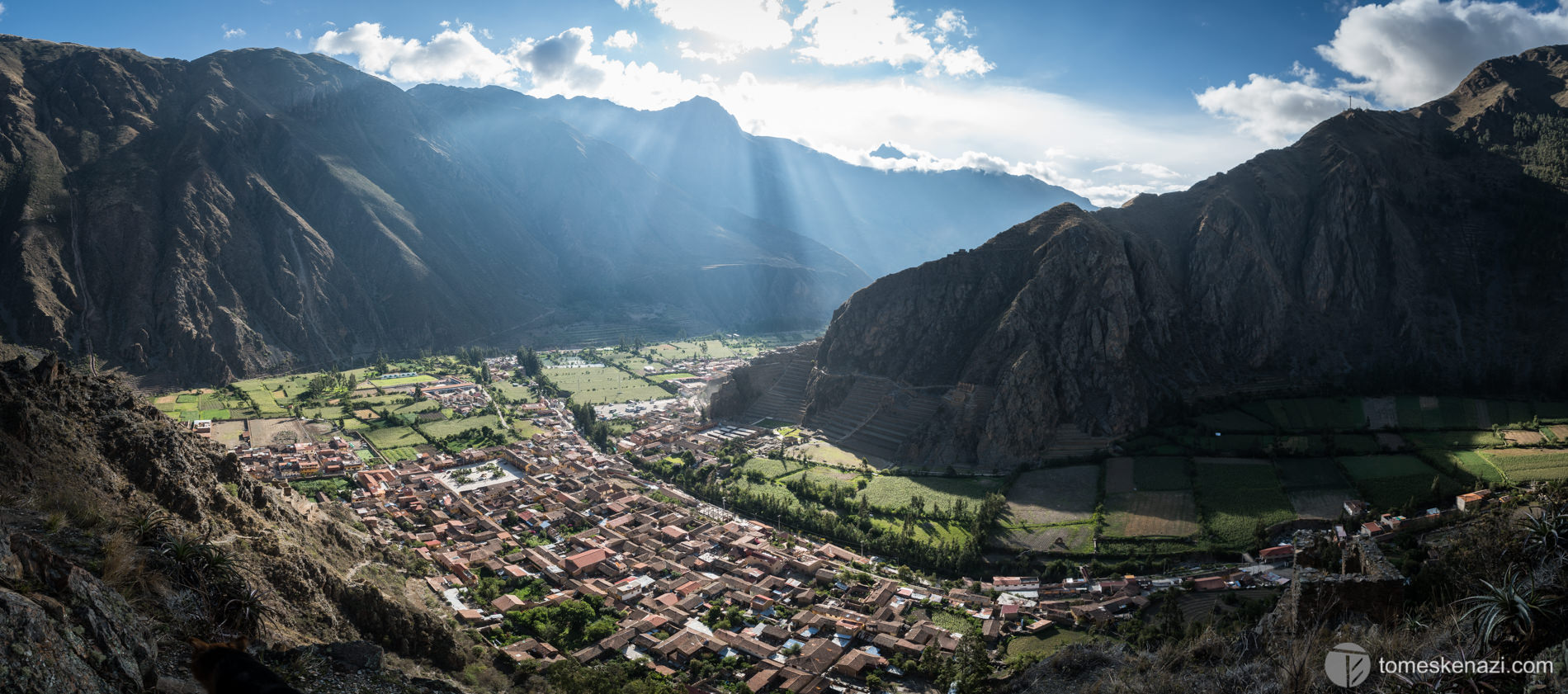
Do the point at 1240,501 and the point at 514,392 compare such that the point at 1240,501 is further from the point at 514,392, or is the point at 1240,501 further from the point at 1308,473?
the point at 514,392

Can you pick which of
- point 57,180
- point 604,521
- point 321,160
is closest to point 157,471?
point 604,521

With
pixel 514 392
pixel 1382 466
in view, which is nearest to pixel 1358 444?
pixel 1382 466

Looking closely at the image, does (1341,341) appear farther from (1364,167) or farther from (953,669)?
(953,669)

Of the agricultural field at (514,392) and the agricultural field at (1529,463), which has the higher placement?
the agricultural field at (514,392)

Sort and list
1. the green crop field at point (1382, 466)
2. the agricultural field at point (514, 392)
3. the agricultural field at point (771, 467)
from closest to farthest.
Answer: the green crop field at point (1382, 466) → the agricultural field at point (771, 467) → the agricultural field at point (514, 392)

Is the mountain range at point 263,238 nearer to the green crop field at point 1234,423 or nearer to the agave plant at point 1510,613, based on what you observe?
the agave plant at point 1510,613

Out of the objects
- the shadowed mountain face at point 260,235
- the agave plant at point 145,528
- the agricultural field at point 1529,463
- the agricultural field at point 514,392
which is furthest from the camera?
the agricultural field at point 514,392

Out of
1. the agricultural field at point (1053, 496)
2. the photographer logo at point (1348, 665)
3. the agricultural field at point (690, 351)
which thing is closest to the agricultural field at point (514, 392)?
the agricultural field at point (690, 351)
